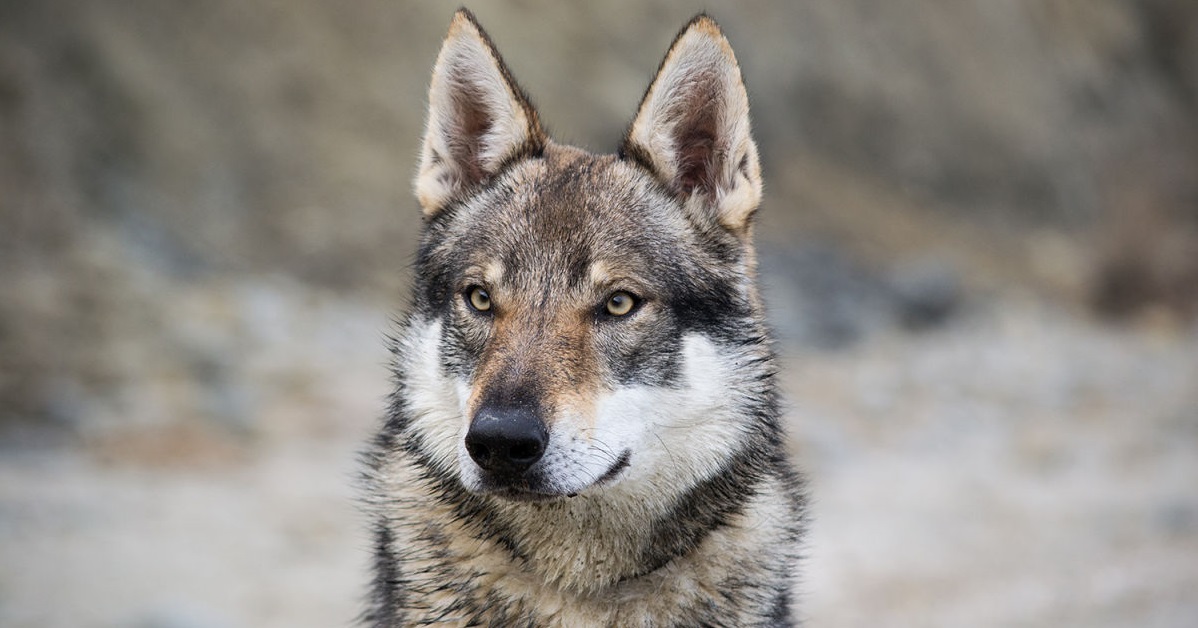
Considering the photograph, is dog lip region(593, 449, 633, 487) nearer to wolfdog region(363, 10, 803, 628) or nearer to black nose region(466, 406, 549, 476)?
wolfdog region(363, 10, 803, 628)

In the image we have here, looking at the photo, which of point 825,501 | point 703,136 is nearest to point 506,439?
point 703,136

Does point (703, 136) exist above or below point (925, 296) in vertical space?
below

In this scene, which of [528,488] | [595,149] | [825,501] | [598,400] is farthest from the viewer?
[595,149]

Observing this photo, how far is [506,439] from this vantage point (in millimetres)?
3391

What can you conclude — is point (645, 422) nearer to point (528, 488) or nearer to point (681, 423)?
point (681, 423)

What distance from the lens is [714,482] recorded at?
388 centimetres

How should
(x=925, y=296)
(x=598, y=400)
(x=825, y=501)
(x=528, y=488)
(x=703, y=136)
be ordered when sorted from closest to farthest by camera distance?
(x=528, y=488) → (x=598, y=400) → (x=703, y=136) → (x=825, y=501) → (x=925, y=296)

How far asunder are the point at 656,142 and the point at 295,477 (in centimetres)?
633

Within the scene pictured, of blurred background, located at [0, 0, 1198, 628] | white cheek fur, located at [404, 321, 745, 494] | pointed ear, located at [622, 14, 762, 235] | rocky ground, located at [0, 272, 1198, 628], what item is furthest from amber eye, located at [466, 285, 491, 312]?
blurred background, located at [0, 0, 1198, 628]

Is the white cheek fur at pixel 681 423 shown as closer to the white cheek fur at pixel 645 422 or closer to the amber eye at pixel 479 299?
the white cheek fur at pixel 645 422

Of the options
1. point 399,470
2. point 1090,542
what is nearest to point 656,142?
point 399,470

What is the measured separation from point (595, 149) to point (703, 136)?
9995mm

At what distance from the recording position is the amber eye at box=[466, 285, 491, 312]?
3.91 m

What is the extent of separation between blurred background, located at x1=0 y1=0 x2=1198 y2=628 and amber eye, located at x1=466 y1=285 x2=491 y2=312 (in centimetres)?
274
